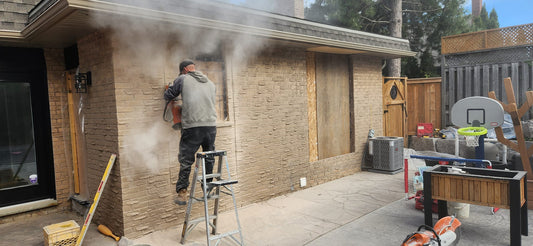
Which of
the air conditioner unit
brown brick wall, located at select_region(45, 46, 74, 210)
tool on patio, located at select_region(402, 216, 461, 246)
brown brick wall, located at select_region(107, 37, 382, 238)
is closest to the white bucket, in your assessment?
tool on patio, located at select_region(402, 216, 461, 246)

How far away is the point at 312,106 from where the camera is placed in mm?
7316

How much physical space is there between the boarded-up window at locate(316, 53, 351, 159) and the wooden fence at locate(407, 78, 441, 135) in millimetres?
4316

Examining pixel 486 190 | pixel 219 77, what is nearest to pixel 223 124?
pixel 219 77

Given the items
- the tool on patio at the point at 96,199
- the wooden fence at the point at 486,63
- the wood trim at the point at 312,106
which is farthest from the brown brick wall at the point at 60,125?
the wooden fence at the point at 486,63

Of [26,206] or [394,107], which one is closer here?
[26,206]

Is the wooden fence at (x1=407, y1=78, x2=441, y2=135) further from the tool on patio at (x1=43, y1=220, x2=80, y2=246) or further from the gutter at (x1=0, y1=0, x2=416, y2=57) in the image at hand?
the tool on patio at (x1=43, y1=220, x2=80, y2=246)

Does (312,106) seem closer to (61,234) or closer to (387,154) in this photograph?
(387,154)

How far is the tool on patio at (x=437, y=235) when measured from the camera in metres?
3.28

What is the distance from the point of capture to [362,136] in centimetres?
851

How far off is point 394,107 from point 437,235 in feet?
24.1

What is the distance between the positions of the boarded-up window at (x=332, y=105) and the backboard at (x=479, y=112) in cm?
262

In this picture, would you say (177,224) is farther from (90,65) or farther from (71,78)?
(71,78)

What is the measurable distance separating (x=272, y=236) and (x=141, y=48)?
2.96 m

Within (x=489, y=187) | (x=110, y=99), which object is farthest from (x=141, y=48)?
(x=489, y=187)
